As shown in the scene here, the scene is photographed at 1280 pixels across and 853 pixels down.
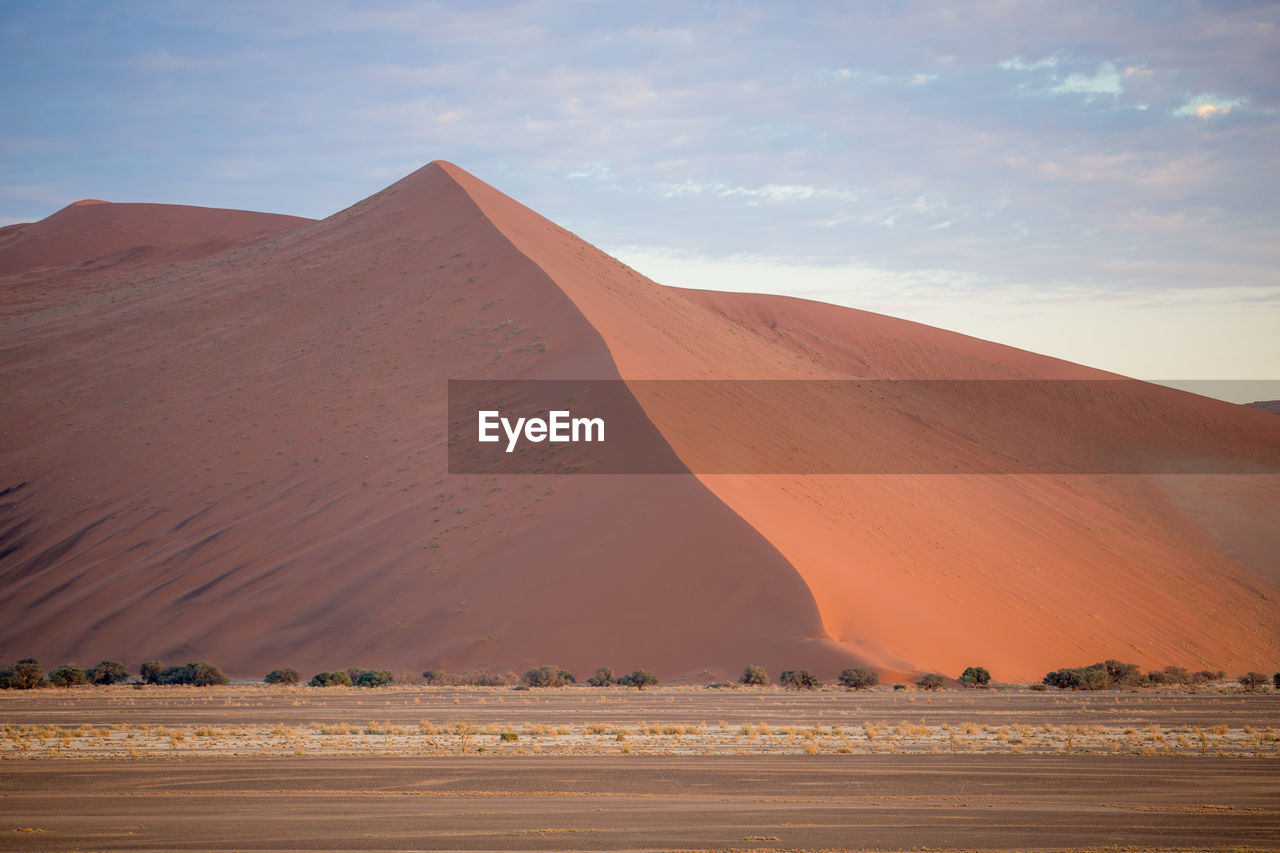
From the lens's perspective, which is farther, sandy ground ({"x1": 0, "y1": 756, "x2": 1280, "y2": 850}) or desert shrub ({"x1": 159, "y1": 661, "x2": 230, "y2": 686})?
desert shrub ({"x1": 159, "y1": 661, "x2": 230, "y2": 686})

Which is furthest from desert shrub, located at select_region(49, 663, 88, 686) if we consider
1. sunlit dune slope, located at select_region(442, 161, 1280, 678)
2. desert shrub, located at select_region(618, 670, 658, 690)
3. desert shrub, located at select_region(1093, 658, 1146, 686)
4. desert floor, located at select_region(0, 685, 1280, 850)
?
desert shrub, located at select_region(1093, 658, 1146, 686)

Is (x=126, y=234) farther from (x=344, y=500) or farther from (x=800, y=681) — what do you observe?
(x=800, y=681)

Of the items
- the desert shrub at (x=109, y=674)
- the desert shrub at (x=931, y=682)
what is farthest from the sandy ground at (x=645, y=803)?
the desert shrub at (x=109, y=674)

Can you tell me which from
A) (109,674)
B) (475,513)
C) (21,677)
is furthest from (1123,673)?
(21,677)

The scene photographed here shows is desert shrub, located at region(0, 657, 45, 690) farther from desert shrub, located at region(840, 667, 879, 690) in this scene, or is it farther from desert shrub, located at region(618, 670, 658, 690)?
desert shrub, located at region(840, 667, 879, 690)

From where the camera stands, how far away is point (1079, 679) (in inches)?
1438

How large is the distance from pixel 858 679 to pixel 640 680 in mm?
6239

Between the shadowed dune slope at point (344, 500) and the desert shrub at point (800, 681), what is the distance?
1.61 metres

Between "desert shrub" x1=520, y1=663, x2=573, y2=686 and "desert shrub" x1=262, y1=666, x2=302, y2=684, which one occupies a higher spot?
"desert shrub" x1=520, y1=663, x2=573, y2=686

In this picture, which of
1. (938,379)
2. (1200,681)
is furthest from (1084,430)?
(1200,681)

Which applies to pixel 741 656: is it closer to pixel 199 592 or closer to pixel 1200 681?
pixel 1200 681

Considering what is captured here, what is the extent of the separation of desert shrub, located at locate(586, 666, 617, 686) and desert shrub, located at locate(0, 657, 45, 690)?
16.6 metres

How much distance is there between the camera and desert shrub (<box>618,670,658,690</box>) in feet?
115

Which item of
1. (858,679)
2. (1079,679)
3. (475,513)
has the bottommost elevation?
(1079,679)
